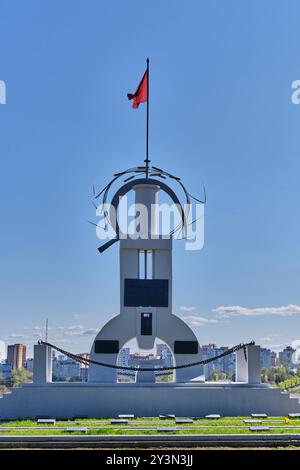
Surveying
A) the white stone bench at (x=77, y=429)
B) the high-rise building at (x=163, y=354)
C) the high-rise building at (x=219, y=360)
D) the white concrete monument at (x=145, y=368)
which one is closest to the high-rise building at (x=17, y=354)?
the high-rise building at (x=219, y=360)

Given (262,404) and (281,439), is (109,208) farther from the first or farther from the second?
(281,439)

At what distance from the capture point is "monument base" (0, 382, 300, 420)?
80.8ft

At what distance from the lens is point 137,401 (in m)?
24.9

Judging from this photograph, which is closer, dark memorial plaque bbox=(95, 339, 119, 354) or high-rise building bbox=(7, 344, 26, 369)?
dark memorial plaque bbox=(95, 339, 119, 354)

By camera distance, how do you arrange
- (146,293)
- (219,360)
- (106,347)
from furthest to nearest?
(219,360) < (146,293) < (106,347)

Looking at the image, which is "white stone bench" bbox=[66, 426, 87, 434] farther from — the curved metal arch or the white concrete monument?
the curved metal arch

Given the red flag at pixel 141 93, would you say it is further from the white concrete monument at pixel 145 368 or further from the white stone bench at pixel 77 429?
the white stone bench at pixel 77 429

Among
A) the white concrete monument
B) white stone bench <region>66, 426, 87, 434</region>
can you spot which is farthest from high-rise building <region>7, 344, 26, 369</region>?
white stone bench <region>66, 426, 87, 434</region>

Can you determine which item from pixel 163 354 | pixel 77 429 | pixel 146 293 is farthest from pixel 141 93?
pixel 163 354

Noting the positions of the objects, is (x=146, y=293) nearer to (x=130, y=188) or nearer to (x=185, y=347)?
(x=185, y=347)

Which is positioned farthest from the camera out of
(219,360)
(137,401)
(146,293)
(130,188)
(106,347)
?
(219,360)

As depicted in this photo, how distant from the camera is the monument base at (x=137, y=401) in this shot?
24.6 metres
